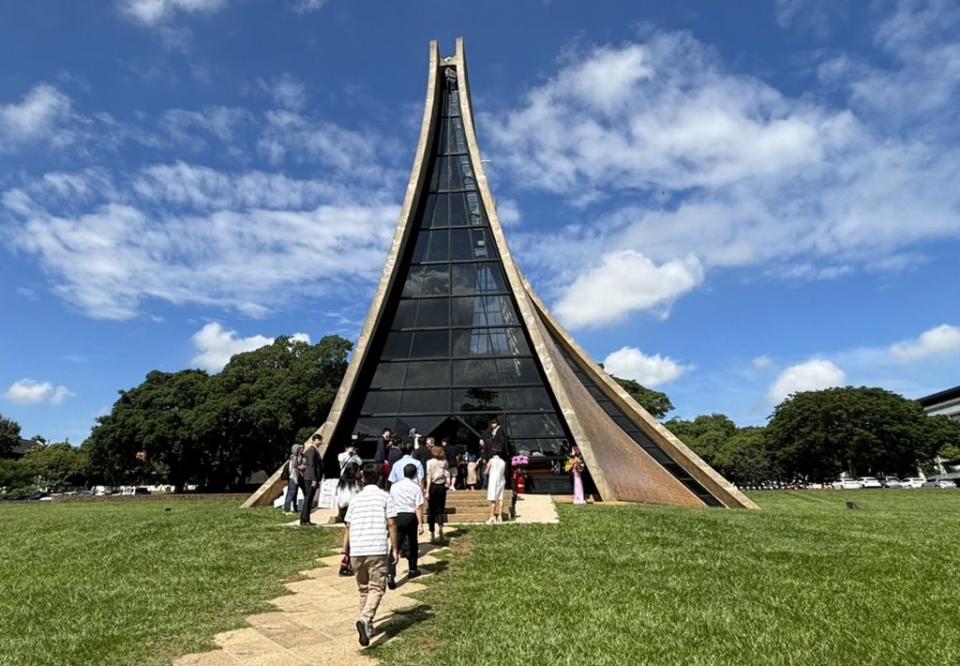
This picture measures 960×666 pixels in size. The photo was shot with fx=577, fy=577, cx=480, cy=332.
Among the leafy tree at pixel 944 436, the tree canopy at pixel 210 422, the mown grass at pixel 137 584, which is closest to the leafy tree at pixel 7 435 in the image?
the tree canopy at pixel 210 422

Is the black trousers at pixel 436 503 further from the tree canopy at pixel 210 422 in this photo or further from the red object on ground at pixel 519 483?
the tree canopy at pixel 210 422

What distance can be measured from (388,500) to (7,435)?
2809 inches

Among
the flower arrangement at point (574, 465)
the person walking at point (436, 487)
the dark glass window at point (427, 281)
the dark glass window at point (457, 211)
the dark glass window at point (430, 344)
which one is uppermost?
the dark glass window at point (457, 211)

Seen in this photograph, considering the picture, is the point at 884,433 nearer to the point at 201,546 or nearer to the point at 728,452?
the point at 728,452

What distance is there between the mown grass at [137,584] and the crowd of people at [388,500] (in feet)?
4.38

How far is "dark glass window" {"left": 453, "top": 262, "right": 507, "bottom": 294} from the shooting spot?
813 inches

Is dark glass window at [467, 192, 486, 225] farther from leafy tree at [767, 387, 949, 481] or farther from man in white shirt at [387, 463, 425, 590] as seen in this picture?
leafy tree at [767, 387, 949, 481]

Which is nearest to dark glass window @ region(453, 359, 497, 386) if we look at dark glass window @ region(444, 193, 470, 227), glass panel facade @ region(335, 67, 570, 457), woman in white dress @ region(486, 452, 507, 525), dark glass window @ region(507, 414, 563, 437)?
glass panel facade @ region(335, 67, 570, 457)

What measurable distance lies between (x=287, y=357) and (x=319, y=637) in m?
43.5

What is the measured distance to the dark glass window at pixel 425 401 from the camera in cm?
1864

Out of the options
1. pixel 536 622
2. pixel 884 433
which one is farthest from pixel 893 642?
pixel 884 433

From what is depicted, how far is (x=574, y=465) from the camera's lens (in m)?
15.6

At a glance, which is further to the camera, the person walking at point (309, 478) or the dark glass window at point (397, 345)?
the dark glass window at point (397, 345)

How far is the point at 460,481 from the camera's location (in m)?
16.9
